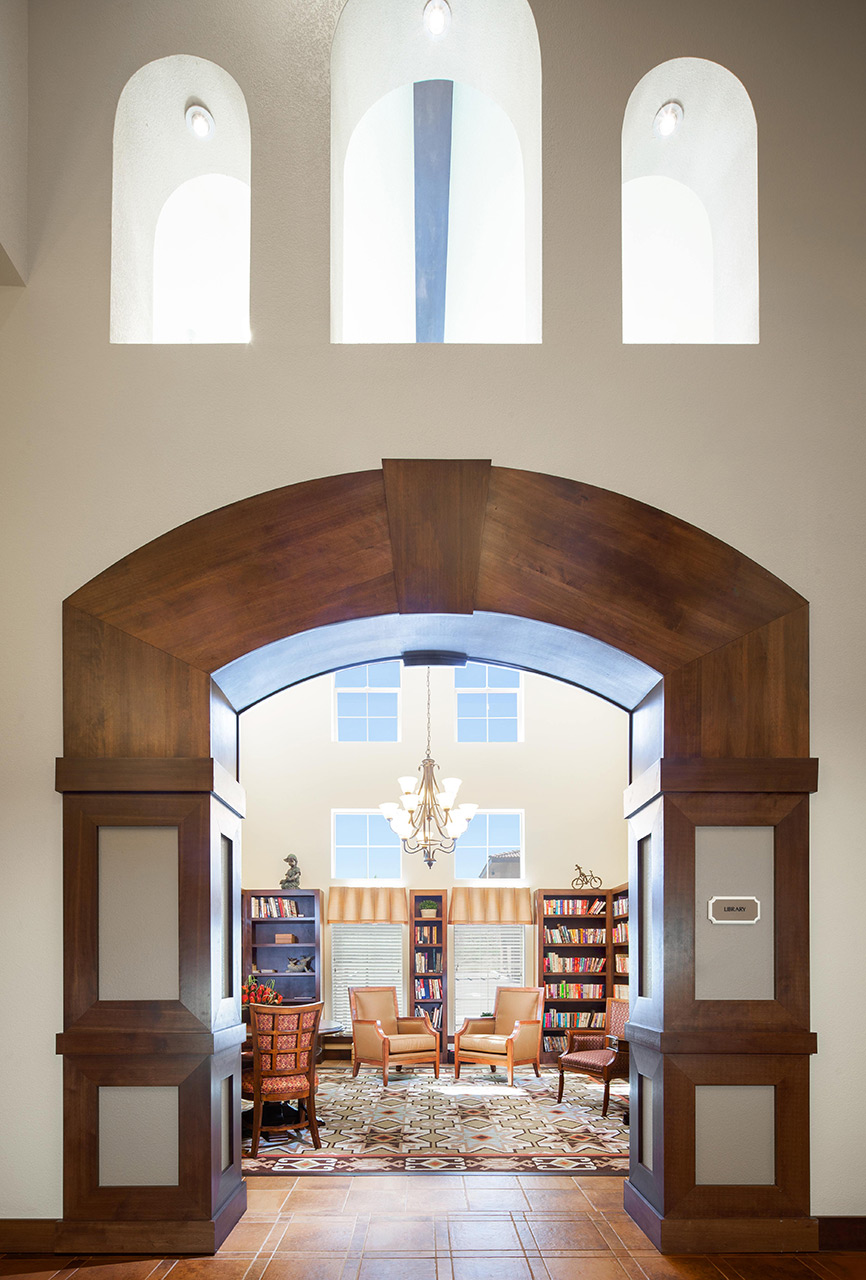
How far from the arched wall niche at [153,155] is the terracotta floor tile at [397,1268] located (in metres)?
4.39

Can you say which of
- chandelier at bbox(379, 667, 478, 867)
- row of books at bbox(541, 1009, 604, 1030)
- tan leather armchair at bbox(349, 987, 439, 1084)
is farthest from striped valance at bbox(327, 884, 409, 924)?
row of books at bbox(541, 1009, 604, 1030)

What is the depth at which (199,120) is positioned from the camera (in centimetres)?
590

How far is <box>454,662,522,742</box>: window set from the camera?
44.9 feet

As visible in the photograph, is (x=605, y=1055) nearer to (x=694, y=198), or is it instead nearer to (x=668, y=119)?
(x=694, y=198)

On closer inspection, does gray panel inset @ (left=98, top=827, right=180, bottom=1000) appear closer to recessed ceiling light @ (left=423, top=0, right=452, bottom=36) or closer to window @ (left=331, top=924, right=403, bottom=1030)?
recessed ceiling light @ (left=423, top=0, right=452, bottom=36)

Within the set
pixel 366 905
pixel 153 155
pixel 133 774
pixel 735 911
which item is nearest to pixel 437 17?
pixel 153 155

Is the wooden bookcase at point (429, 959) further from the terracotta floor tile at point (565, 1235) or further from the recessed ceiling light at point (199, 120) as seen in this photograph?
the recessed ceiling light at point (199, 120)

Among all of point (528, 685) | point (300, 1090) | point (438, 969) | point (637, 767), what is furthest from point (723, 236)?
point (438, 969)

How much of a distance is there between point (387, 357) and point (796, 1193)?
427cm

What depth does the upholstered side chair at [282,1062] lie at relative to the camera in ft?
25.4

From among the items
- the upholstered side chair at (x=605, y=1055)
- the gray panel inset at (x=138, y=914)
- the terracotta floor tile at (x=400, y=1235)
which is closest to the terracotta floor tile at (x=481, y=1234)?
the terracotta floor tile at (x=400, y=1235)

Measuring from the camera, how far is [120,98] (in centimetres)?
554

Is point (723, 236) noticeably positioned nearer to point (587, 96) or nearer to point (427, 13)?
point (587, 96)

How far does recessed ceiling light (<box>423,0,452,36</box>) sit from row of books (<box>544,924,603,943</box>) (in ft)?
31.8
